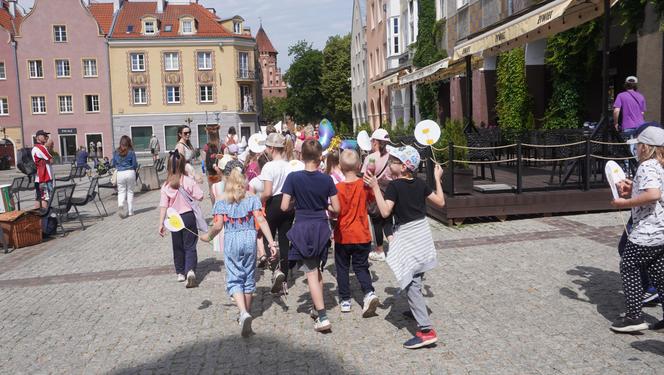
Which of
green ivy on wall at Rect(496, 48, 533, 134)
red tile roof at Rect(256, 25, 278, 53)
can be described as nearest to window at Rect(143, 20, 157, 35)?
green ivy on wall at Rect(496, 48, 533, 134)

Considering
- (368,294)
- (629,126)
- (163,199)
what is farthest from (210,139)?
(629,126)

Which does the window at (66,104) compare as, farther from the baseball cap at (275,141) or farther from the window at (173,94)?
the baseball cap at (275,141)

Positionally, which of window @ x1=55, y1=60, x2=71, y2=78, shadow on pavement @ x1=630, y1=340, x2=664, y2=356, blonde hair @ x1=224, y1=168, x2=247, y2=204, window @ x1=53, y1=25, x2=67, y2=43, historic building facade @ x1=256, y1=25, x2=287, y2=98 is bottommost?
shadow on pavement @ x1=630, y1=340, x2=664, y2=356

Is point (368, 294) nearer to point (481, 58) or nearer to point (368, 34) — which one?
point (481, 58)

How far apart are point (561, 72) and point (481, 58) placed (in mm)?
4240

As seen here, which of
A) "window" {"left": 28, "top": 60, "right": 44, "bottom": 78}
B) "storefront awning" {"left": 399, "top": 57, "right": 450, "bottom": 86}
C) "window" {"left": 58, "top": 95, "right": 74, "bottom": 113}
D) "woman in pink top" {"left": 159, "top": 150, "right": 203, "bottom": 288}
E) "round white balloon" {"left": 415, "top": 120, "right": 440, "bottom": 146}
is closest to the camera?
"woman in pink top" {"left": 159, "top": 150, "right": 203, "bottom": 288}

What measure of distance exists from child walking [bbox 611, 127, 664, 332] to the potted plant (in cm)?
540

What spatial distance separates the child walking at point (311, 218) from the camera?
5.61 metres

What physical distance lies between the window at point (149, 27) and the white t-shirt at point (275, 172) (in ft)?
178

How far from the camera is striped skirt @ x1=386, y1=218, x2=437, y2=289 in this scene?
197 inches

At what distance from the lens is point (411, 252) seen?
5.05 meters

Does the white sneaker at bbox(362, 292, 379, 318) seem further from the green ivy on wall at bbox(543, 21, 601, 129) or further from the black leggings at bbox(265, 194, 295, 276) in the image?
the green ivy on wall at bbox(543, 21, 601, 129)

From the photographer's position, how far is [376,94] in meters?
44.8

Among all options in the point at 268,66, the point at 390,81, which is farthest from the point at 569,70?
the point at 268,66
